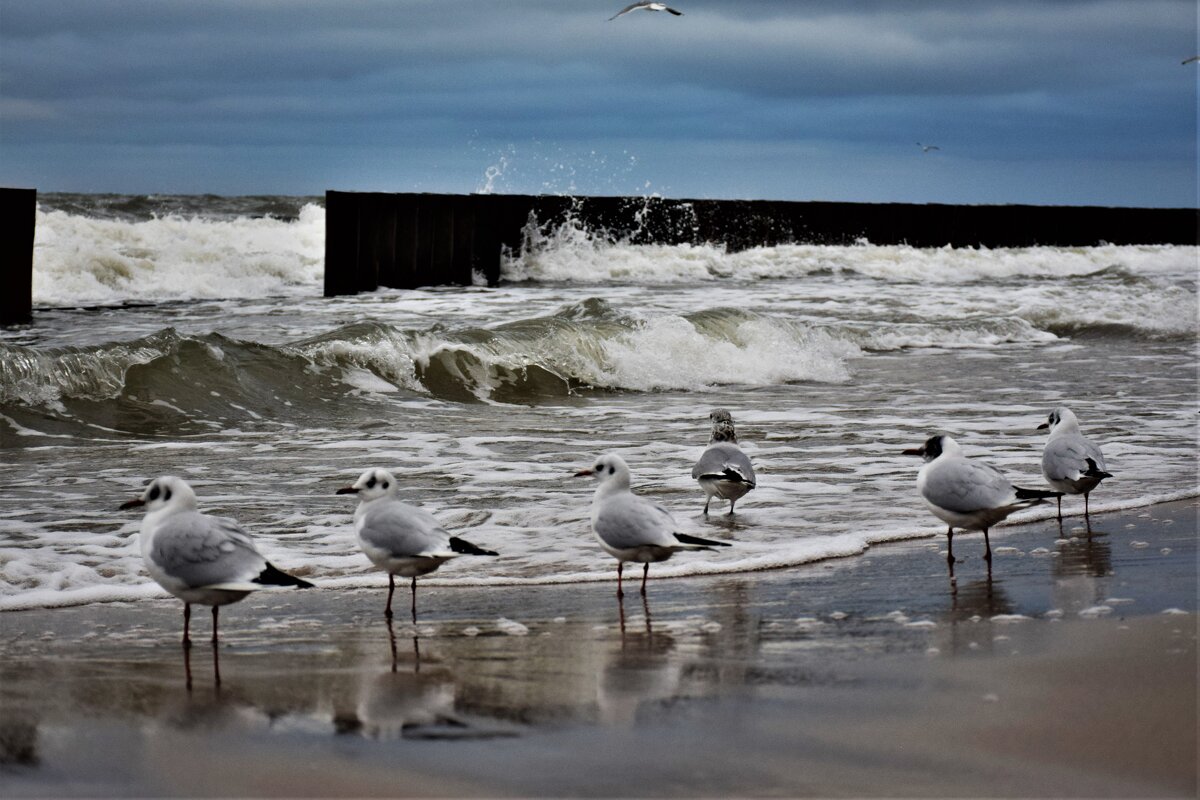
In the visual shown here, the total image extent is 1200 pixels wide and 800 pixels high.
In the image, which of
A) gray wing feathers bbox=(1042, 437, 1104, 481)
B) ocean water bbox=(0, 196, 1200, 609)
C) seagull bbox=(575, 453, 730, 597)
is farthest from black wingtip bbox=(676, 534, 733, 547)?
gray wing feathers bbox=(1042, 437, 1104, 481)

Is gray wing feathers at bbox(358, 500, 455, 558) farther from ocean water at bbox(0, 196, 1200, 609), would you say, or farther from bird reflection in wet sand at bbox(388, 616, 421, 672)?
ocean water at bbox(0, 196, 1200, 609)

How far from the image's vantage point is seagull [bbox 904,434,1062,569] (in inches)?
209

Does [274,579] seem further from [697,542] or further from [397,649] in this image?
[697,542]

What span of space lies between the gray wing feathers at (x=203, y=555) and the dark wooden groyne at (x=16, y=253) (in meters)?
14.5

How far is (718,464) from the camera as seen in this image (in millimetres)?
6426

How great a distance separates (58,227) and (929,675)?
79.9 feet

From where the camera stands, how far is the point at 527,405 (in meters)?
11.9

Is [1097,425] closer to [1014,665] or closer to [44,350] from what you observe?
[1014,665]

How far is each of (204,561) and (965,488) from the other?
112 inches

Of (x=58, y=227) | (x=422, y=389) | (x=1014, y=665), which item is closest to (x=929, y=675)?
(x=1014, y=665)

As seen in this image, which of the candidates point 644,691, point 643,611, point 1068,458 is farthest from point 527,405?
point 644,691

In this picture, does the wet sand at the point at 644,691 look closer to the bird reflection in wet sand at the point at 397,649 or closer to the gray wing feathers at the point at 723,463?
the bird reflection in wet sand at the point at 397,649

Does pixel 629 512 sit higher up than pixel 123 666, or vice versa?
pixel 629 512

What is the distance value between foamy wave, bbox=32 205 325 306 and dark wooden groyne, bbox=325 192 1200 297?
182cm
